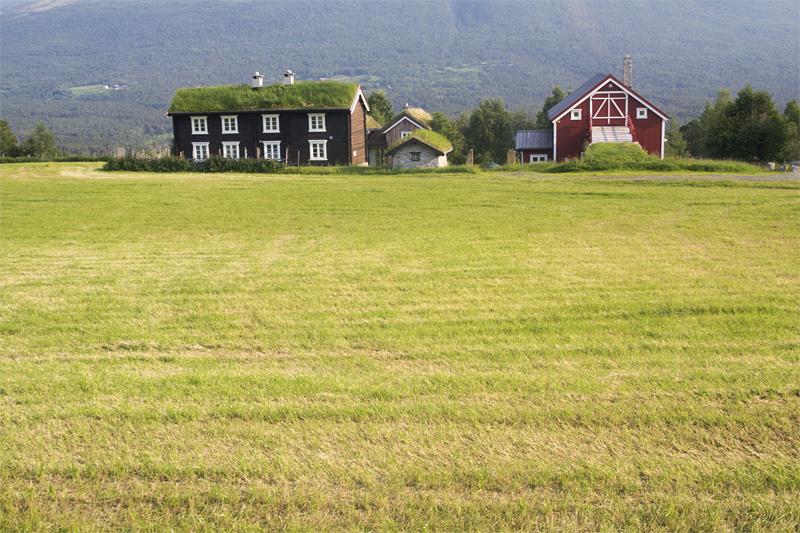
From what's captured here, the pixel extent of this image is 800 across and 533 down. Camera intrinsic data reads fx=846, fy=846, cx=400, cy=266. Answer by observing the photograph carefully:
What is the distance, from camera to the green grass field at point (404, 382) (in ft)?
20.3

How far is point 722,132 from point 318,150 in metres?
23.2

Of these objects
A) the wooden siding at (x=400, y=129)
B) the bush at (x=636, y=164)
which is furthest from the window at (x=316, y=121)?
the bush at (x=636, y=164)

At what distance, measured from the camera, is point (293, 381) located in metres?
8.51

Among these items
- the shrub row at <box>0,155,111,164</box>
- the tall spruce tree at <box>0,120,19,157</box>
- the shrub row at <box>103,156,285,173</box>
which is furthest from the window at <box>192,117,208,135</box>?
the tall spruce tree at <box>0,120,19,157</box>

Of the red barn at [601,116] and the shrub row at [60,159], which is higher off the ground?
the red barn at [601,116]

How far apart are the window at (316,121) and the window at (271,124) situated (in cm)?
195

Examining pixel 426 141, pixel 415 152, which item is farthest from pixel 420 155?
pixel 426 141

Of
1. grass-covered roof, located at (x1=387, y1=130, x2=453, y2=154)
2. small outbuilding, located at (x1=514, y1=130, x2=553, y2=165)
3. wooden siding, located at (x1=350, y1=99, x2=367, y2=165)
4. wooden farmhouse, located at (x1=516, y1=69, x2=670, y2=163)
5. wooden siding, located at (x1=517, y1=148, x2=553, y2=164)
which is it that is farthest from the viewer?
wooden siding, located at (x1=350, y1=99, x2=367, y2=165)

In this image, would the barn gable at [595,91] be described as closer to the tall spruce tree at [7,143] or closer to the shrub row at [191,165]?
the shrub row at [191,165]

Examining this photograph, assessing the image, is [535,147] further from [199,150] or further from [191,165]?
[191,165]

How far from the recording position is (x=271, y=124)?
169 feet

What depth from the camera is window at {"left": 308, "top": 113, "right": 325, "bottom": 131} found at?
168ft

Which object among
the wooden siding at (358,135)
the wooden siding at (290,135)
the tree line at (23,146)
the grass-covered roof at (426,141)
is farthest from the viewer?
the tree line at (23,146)

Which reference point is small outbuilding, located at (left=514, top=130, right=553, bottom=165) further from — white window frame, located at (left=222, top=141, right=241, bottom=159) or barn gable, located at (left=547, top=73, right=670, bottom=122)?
white window frame, located at (left=222, top=141, right=241, bottom=159)
